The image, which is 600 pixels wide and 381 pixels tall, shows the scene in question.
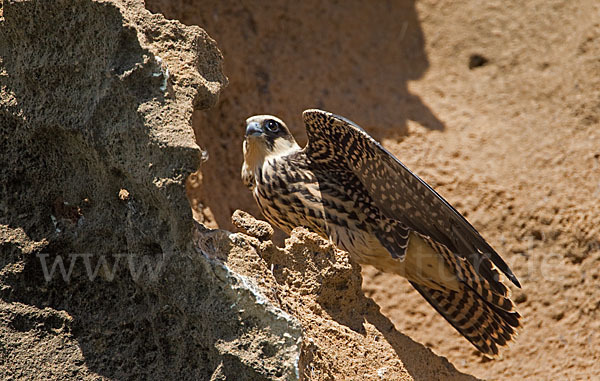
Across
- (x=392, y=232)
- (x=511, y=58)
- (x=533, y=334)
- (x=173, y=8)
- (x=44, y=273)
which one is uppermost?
(x=173, y=8)

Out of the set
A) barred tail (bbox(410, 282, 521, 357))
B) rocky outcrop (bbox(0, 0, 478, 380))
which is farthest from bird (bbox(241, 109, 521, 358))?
rocky outcrop (bbox(0, 0, 478, 380))

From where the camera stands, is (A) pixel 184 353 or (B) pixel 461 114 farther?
(B) pixel 461 114

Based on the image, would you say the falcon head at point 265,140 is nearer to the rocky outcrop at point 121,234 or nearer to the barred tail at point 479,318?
the rocky outcrop at point 121,234

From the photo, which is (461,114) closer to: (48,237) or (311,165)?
(311,165)

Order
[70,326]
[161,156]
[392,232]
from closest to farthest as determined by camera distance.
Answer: [161,156] → [70,326] → [392,232]

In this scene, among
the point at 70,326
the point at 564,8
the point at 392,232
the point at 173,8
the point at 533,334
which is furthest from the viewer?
the point at 564,8

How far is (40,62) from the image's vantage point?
282cm

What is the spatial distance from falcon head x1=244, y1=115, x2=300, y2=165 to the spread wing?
447 millimetres

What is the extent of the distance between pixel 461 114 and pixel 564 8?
45.4 inches

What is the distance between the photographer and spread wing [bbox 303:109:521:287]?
3.18 m

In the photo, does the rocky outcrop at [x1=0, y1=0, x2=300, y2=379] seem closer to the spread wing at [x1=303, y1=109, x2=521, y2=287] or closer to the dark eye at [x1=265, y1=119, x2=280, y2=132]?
the spread wing at [x1=303, y1=109, x2=521, y2=287]

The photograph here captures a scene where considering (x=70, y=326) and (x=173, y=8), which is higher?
(x=173, y=8)

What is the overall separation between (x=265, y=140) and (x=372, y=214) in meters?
0.82

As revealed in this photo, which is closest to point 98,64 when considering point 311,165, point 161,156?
point 161,156
